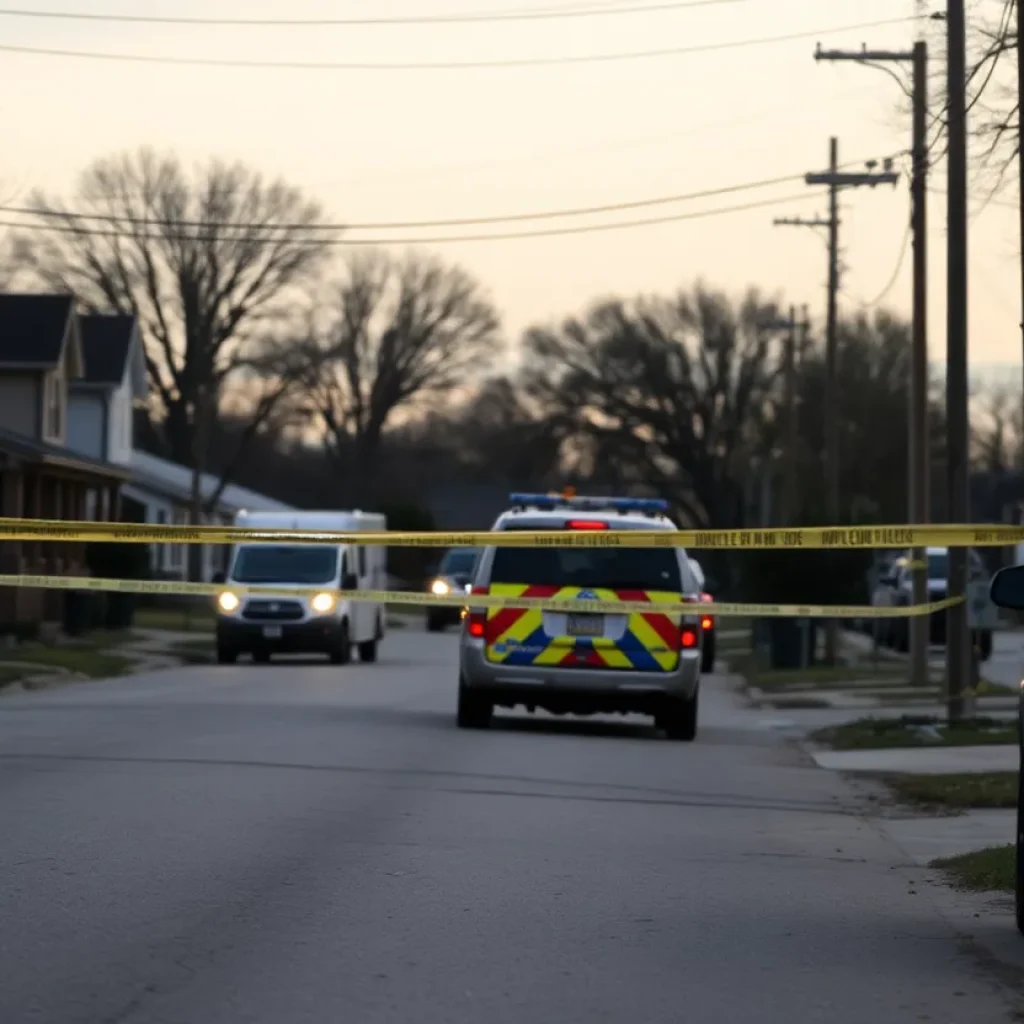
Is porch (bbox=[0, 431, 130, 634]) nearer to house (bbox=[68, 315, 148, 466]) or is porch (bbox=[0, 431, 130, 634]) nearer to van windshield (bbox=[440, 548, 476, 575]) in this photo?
house (bbox=[68, 315, 148, 466])

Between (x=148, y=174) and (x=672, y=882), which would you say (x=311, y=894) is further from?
(x=148, y=174)

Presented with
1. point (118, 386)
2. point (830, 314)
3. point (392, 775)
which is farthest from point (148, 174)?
point (392, 775)

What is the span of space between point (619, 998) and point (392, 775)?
7.81m

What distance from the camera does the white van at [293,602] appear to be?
32.8 meters

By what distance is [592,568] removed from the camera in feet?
62.1

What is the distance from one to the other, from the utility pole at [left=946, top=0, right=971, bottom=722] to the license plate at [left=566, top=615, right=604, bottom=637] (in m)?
4.32

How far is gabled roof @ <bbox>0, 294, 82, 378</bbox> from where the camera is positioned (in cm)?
4491

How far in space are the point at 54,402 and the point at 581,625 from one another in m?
29.3

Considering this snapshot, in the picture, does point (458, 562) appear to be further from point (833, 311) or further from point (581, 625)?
point (581, 625)

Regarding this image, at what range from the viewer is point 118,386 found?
2237 inches

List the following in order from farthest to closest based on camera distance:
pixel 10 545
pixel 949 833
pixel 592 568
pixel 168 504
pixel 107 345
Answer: pixel 168 504 → pixel 107 345 → pixel 10 545 → pixel 592 568 → pixel 949 833

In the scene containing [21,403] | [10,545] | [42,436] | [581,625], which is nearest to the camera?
[581,625]

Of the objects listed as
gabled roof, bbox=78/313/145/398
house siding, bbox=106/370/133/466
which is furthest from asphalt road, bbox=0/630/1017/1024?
house siding, bbox=106/370/133/466

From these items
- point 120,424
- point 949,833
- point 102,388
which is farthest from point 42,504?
point 949,833
